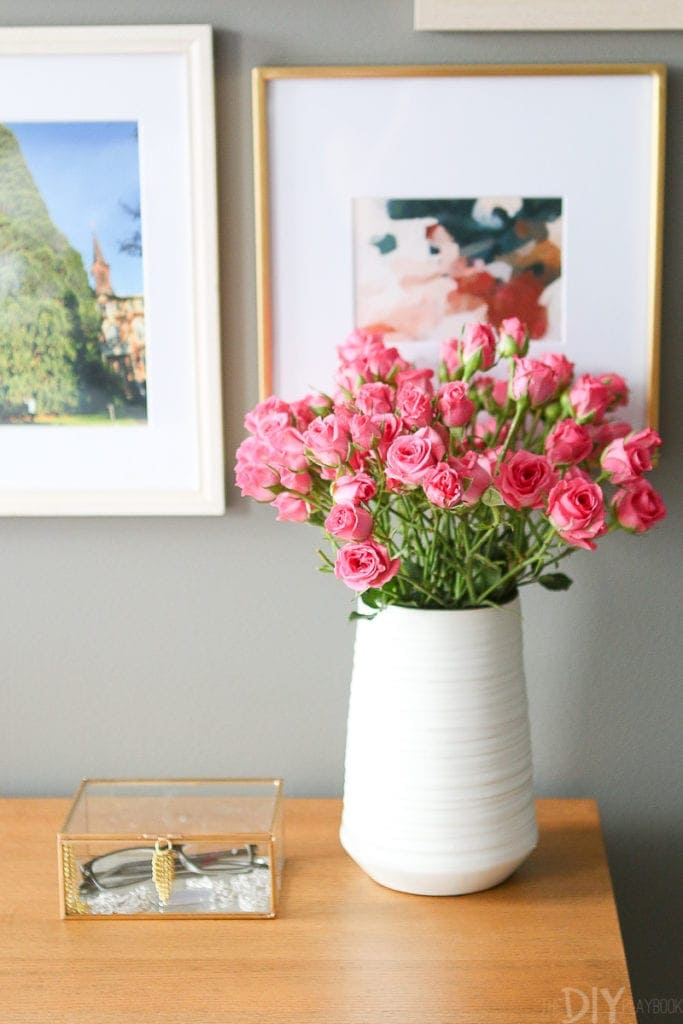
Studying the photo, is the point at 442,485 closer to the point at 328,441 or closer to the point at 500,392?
the point at 328,441

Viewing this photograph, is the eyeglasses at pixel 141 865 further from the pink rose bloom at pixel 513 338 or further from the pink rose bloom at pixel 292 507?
the pink rose bloom at pixel 513 338

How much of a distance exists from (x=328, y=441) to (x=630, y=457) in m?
0.29

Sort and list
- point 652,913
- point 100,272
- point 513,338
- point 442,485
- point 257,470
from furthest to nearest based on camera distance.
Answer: point 652,913 < point 100,272 < point 513,338 < point 257,470 < point 442,485

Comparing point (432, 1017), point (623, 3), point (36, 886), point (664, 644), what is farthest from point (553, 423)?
point (36, 886)

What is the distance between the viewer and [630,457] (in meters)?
1.00

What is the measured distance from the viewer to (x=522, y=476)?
2.99 ft

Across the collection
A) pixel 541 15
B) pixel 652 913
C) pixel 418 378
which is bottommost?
pixel 652 913

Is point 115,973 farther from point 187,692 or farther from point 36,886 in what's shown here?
point 187,692

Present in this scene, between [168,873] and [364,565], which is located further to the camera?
[168,873]

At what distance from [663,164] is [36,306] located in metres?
0.70

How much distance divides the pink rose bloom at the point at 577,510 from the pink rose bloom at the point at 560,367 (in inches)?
8.6

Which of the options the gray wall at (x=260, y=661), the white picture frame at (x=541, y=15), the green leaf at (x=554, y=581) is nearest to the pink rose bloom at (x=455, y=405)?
the green leaf at (x=554, y=581)

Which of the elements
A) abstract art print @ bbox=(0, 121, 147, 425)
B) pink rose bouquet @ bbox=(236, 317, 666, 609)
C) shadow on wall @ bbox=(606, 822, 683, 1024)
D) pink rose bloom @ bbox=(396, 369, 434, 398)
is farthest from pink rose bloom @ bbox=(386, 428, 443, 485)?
shadow on wall @ bbox=(606, 822, 683, 1024)

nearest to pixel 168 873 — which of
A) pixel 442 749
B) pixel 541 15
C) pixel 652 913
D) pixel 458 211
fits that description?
pixel 442 749
